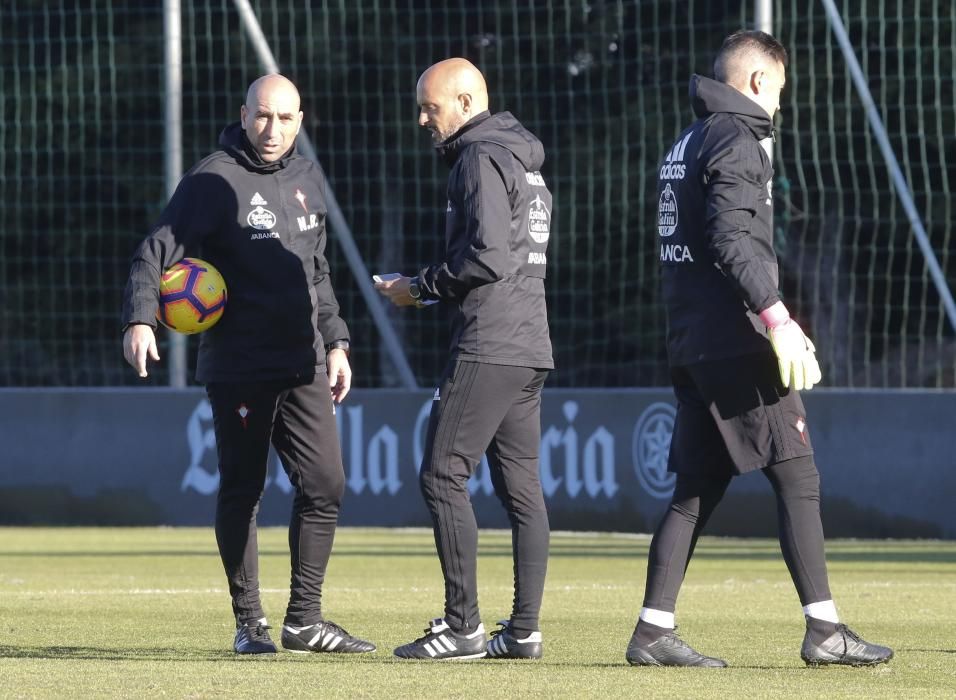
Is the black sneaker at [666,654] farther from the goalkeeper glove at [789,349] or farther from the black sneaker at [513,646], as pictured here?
the goalkeeper glove at [789,349]

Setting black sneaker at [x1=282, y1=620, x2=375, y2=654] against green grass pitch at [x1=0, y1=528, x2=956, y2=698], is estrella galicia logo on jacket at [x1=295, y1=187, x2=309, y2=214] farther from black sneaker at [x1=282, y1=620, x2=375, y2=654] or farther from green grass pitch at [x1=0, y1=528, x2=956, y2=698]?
green grass pitch at [x1=0, y1=528, x2=956, y2=698]

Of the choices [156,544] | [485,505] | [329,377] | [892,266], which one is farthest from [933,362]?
[329,377]

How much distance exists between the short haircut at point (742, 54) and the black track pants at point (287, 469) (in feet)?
5.33

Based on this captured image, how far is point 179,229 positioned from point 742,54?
1.85 m

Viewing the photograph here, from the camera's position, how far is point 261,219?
6504 mm

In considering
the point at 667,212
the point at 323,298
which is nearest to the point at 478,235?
the point at 667,212

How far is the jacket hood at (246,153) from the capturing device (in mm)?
6547

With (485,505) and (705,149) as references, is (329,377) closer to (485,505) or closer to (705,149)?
(705,149)

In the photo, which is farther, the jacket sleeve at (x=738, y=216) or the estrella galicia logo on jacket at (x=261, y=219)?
the estrella galicia logo on jacket at (x=261, y=219)

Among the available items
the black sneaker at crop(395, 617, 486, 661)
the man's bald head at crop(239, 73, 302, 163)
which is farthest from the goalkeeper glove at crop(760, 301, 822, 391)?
the man's bald head at crop(239, 73, 302, 163)

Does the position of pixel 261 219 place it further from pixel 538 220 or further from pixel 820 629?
pixel 820 629

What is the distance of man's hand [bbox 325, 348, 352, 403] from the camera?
266 inches

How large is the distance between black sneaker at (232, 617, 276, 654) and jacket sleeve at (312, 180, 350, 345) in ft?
3.18

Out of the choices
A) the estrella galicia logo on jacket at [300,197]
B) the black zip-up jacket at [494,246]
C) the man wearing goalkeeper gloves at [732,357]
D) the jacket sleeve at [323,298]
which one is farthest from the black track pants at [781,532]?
the estrella galicia logo on jacket at [300,197]
